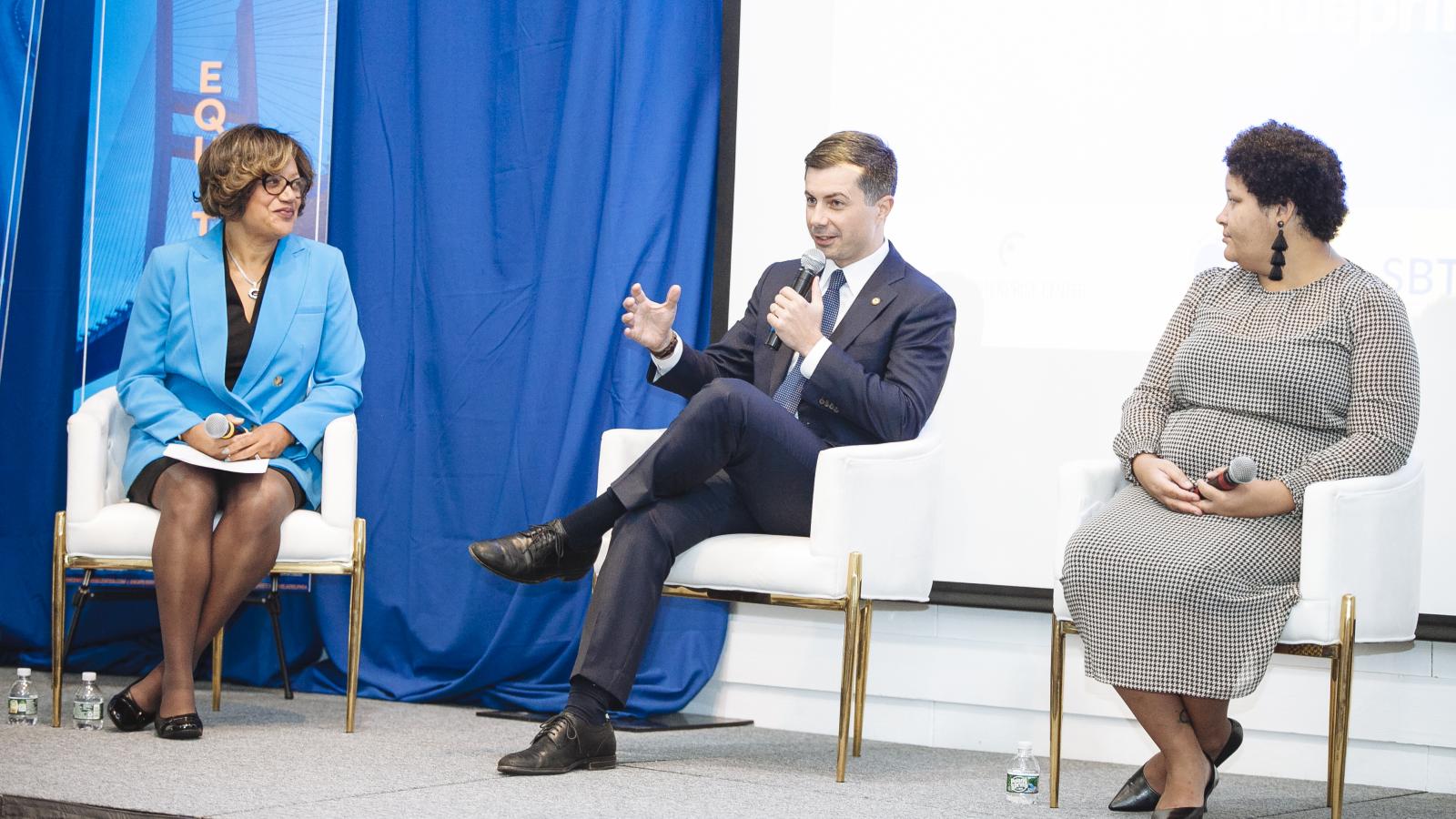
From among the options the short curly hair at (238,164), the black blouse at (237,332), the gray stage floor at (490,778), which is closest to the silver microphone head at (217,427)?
the black blouse at (237,332)

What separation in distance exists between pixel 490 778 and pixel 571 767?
0.48ft

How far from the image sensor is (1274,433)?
2.62m

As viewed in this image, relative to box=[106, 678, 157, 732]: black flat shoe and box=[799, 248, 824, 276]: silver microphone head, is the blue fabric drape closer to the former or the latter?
box=[799, 248, 824, 276]: silver microphone head

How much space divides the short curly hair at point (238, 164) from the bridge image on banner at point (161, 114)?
2.37ft

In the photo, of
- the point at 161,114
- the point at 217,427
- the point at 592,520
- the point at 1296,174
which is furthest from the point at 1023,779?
the point at 161,114

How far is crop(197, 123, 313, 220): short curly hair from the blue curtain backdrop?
0.67 m

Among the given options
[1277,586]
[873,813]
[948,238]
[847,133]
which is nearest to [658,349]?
[847,133]

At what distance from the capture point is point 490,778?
264cm

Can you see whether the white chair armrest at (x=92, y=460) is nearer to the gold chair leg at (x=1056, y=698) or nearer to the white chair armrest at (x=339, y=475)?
Result: the white chair armrest at (x=339, y=475)

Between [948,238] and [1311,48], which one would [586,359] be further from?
[1311,48]

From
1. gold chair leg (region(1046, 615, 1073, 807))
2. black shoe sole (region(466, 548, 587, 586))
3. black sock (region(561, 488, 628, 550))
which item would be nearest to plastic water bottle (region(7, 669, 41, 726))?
black shoe sole (region(466, 548, 587, 586))

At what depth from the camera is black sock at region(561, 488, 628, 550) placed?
2.82 meters

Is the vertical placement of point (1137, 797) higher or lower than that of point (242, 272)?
lower

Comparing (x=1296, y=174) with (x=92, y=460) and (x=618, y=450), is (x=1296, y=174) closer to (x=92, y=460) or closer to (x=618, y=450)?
(x=618, y=450)
